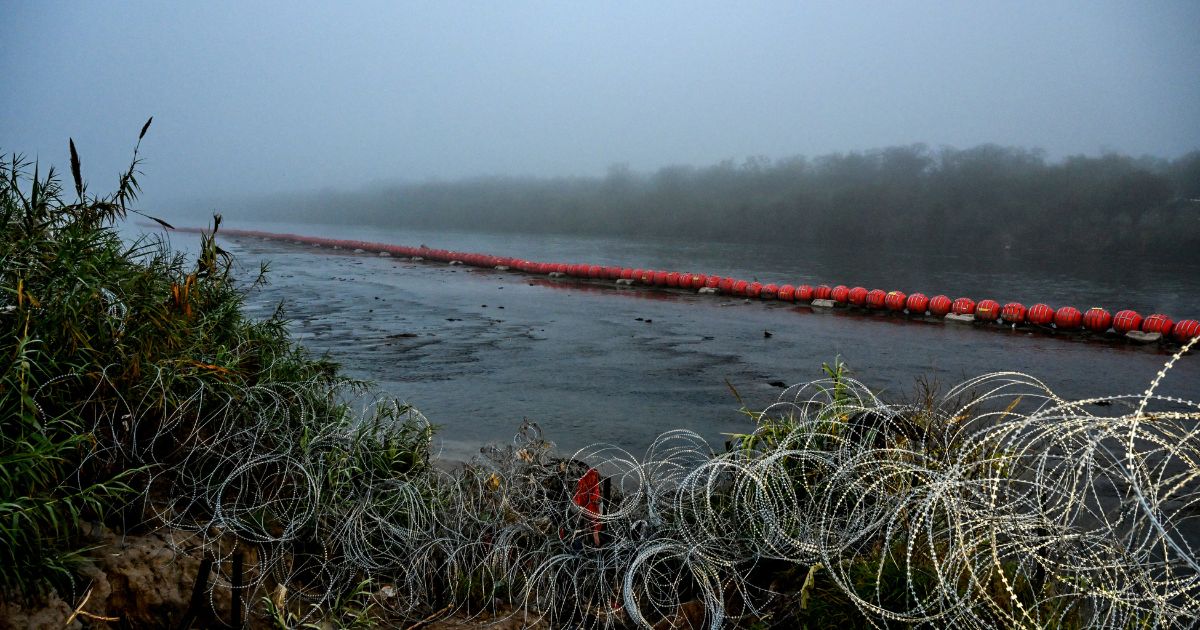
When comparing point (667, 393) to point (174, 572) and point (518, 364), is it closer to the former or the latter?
point (518, 364)

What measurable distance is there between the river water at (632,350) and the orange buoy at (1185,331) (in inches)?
25.9

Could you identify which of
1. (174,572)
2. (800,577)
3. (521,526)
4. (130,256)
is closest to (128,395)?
(174,572)

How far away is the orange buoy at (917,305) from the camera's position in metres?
20.8

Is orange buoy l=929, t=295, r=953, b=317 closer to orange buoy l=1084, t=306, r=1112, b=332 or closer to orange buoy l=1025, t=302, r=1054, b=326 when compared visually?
orange buoy l=1025, t=302, r=1054, b=326

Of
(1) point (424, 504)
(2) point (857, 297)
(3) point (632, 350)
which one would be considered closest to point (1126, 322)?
(2) point (857, 297)

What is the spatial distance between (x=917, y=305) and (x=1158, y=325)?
17.9ft

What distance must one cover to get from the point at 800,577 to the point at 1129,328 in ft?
54.6

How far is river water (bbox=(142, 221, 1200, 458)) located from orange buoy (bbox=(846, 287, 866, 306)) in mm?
753

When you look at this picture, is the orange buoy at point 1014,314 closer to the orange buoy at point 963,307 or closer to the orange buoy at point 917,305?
the orange buoy at point 963,307

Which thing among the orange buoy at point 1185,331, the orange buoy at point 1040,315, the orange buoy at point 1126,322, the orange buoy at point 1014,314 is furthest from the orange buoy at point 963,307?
the orange buoy at point 1185,331

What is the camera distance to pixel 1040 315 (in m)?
18.6

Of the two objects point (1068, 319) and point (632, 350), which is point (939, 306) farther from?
point (632, 350)

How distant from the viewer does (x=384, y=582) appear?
5.23 metres

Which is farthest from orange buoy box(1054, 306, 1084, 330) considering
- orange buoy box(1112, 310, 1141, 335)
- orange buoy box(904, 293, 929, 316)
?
orange buoy box(904, 293, 929, 316)
